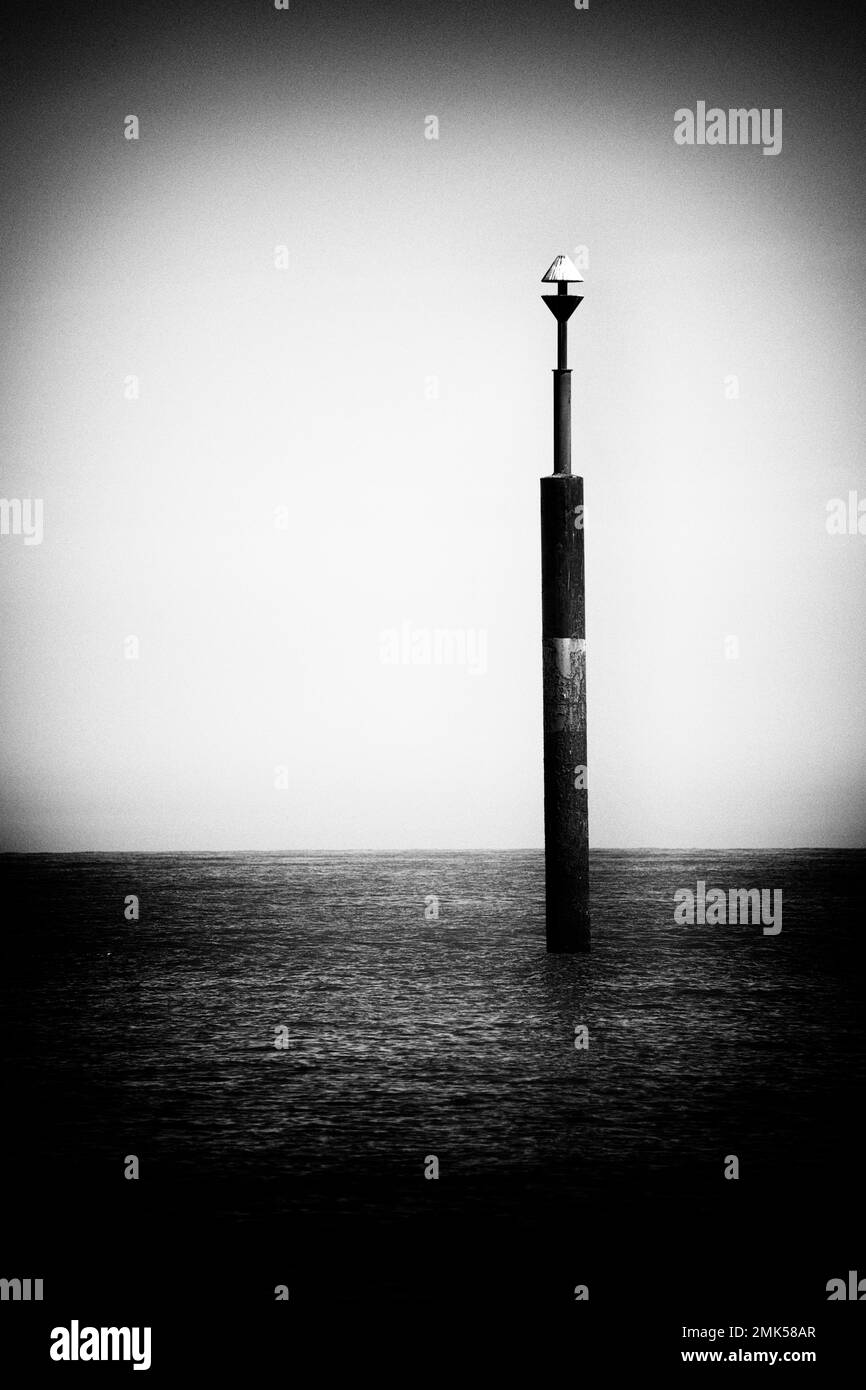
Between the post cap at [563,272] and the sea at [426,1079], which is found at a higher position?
the post cap at [563,272]

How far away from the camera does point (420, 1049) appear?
9.99 meters

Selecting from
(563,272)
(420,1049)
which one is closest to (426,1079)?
(420,1049)

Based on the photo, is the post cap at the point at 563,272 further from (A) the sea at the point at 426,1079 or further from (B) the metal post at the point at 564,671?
(A) the sea at the point at 426,1079

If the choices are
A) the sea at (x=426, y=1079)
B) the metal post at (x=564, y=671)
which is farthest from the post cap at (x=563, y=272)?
the sea at (x=426, y=1079)

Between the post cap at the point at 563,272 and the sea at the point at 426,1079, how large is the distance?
565 cm

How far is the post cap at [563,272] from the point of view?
1330cm

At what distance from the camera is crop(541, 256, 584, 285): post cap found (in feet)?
43.7

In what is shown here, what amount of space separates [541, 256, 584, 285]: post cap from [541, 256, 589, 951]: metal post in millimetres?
176

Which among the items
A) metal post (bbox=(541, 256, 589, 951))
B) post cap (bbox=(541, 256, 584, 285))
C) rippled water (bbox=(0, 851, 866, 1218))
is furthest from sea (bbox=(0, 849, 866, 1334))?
post cap (bbox=(541, 256, 584, 285))

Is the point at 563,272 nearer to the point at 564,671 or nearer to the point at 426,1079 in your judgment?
the point at 564,671

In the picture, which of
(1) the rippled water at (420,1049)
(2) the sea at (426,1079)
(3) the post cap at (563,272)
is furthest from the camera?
(3) the post cap at (563,272)

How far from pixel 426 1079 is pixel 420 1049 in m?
0.84

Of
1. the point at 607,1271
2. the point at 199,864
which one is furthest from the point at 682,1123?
the point at 199,864
